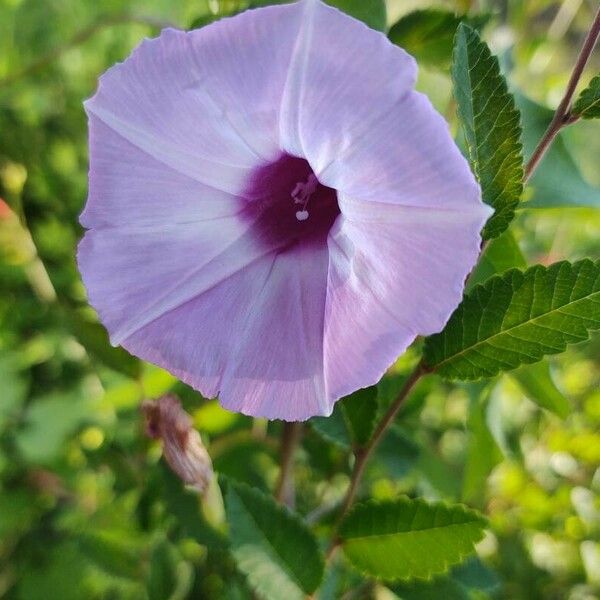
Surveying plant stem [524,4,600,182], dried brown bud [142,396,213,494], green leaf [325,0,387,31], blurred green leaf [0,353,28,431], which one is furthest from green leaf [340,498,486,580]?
blurred green leaf [0,353,28,431]

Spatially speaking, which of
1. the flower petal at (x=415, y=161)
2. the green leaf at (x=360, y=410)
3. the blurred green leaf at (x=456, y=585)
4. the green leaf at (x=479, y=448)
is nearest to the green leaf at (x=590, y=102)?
the flower petal at (x=415, y=161)

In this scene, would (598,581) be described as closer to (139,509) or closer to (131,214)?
(139,509)

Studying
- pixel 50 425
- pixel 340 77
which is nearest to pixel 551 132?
pixel 340 77

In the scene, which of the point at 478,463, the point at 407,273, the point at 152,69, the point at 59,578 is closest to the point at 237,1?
the point at 152,69

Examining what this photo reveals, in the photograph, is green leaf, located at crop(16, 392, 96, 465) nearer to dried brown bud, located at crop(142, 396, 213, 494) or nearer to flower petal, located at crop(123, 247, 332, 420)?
dried brown bud, located at crop(142, 396, 213, 494)

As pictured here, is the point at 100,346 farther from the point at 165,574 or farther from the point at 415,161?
the point at 415,161

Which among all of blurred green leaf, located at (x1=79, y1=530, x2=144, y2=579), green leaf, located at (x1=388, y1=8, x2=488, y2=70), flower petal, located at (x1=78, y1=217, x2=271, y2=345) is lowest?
blurred green leaf, located at (x1=79, y1=530, x2=144, y2=579)
